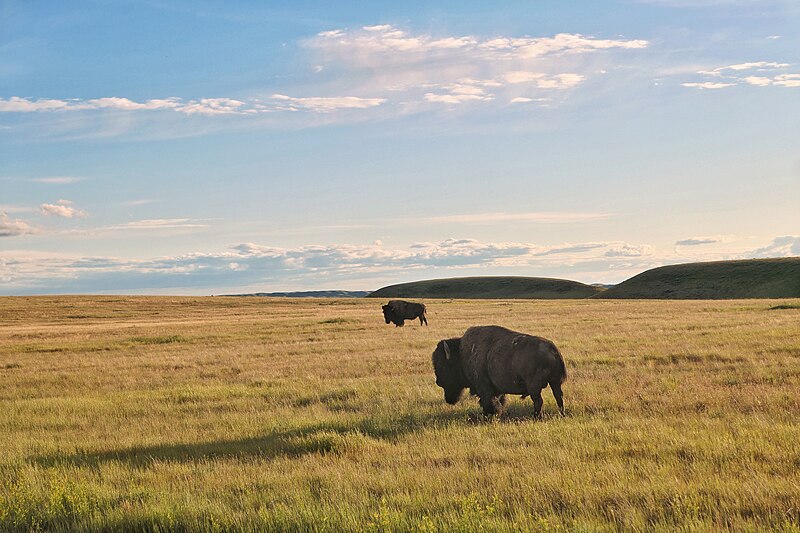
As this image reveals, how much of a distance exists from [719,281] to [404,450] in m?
150

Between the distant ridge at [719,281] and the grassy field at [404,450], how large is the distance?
124 m

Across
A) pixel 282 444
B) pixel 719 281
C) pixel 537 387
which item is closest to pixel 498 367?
pixel 537 387

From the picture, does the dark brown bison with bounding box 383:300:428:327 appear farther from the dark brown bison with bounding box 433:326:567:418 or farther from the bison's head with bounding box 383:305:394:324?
the dark brown bison with bounding box 433:326:567:418

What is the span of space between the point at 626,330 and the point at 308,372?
16048mm

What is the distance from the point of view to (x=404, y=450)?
379 inches

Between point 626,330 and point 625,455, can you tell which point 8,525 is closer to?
point 625,455

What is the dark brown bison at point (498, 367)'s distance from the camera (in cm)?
1141

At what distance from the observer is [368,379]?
57.9ft

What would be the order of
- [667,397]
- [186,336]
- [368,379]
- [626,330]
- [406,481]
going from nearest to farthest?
[406,481], [667,397], [368,379], [626,330], [186,336]

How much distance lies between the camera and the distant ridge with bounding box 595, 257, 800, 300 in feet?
430

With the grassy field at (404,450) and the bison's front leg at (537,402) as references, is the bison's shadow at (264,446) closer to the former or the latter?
the grassy field at (404,450)

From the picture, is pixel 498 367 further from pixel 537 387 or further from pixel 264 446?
pixel 264 446

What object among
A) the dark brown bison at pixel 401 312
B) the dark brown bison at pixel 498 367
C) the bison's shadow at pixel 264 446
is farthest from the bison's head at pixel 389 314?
the bison's shadow at pixel 264 446

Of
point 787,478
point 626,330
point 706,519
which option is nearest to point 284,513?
point 706,519
